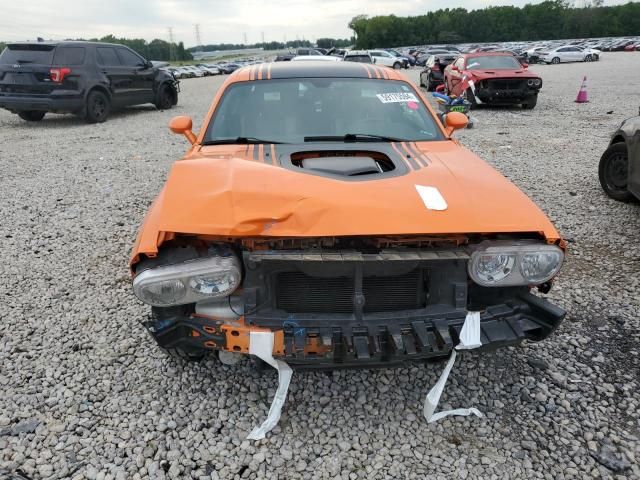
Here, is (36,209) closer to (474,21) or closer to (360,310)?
(360,310)

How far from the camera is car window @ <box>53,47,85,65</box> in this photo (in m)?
9.81

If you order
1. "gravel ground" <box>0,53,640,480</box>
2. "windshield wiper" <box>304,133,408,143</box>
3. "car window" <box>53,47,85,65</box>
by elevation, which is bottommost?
"gravel ground" <box>0,53,640,480</box>

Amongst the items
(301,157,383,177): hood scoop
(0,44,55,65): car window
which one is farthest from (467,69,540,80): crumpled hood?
(301,157,383,177): hood scoop

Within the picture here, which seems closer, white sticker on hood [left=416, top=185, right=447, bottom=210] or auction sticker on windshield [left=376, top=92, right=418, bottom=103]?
white sticker on hood [left=416, top=185, right=447, bottom=210]

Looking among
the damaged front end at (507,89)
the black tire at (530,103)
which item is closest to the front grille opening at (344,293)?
the damaged front end at (507,89)

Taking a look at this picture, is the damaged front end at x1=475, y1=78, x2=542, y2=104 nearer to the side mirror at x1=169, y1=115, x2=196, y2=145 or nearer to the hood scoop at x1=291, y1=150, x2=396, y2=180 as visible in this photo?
the side mirror at x1=169, y1=115, x2=196, y2=145

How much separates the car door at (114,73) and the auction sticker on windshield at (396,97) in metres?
9.39

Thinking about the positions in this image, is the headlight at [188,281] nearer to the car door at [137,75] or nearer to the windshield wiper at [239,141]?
the windshield wiper at [239,141]

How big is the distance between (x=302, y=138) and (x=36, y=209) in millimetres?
4035

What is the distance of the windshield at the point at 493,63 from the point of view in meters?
12.5

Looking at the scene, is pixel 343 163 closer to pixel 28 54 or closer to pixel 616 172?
pixel 616 172

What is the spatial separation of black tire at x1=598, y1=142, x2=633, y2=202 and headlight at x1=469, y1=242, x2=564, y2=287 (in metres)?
3.90

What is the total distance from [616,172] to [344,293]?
484 centimetres

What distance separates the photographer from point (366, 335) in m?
2.14
